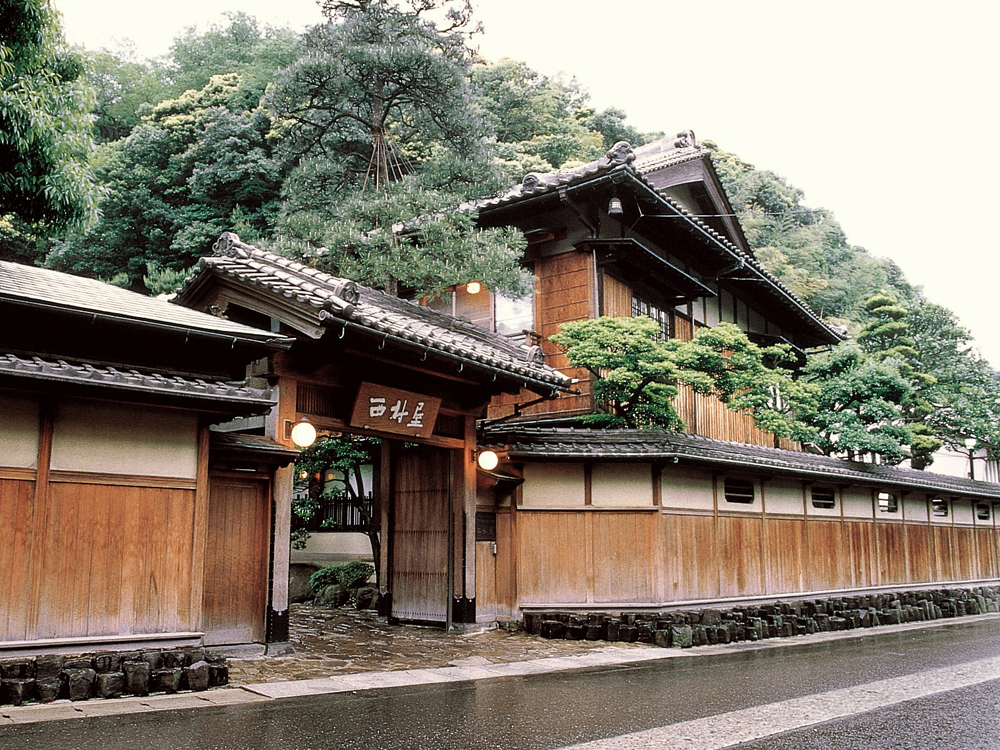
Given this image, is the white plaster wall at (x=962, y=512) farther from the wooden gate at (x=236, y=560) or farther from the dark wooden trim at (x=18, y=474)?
the dark wooden trim at (x=18, y=474)

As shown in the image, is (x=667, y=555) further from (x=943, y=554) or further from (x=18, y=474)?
(x=943, y=554)

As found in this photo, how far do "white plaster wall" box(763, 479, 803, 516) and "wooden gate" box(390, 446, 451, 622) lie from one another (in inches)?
325

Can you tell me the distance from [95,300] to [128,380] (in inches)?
61.4

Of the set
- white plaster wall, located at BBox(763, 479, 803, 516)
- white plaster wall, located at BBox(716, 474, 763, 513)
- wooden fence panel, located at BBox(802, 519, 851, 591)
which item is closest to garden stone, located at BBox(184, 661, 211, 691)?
white plaster wall, located at BBox(716, 474, 763, 513)

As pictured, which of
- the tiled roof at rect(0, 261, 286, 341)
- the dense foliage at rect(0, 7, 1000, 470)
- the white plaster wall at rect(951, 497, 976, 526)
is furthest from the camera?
the white plaster wall at rect(951, 497, 976, 526)

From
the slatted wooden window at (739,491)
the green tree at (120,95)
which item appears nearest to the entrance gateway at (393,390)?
the slatted wooden window at (739,491)

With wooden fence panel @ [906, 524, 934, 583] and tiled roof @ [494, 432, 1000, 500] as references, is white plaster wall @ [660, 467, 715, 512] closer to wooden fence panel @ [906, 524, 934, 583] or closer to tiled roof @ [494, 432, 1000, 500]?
tiled roof @ [494, 432, 1000, 500]

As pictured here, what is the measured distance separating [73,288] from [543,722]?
8.27m

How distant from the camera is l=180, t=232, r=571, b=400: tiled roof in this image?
12617mm

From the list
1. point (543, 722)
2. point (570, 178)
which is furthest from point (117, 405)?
point (570, 178)

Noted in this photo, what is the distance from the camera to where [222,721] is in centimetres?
841

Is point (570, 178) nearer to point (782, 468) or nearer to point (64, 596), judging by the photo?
point (782, 468)

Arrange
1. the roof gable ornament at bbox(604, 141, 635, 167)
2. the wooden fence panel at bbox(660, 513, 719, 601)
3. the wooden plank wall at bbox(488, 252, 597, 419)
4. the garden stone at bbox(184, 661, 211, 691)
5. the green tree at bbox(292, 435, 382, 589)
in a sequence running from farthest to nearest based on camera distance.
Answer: the green tree at bbox(292, 435, 382, 589), the wooden plank wall at bbox(488, 252, 597, 419), the roof gable ornament at bbox(604, 141, 635, 167), the wooden fence panel at bbox(660, 513, 719, 601), the garden stone at bbox(184, 661, 211, 691)

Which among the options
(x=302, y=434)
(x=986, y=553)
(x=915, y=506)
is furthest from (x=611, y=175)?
(x=986, y=553)
